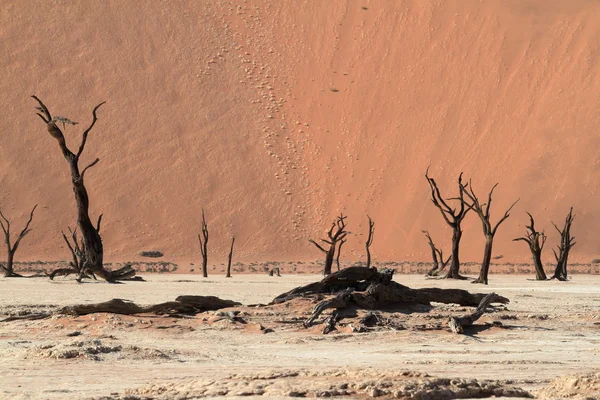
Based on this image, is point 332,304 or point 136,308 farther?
point 136,308

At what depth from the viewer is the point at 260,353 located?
39.6ft

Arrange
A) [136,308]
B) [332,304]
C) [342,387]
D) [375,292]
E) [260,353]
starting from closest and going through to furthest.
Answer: [342,387], [260,353], [332,304], [136,308], [375,292]

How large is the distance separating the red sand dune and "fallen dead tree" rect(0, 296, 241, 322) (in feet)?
159

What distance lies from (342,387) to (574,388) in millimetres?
1748

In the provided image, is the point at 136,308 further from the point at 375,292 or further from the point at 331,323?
the point at 375,292

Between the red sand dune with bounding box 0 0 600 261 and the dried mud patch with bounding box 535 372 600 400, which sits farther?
the red sand dune with bounding box 0 0 600 261

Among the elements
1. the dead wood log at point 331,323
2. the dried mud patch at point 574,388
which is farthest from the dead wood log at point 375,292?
the dried mud patch at point 574,388

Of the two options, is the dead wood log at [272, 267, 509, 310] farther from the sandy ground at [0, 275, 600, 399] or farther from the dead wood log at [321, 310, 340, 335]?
the dead wood log at [321, 310, 340, 335]

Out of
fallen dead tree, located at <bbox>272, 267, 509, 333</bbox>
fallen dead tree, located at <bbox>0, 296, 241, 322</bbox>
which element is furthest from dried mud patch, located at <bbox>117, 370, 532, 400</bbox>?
fallen dead tree, located at <bbox>0, 296, 241, 322</bbox>

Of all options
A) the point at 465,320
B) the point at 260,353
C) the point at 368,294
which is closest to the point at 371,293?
the point at 368,294

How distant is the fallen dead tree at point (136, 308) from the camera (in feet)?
49.1

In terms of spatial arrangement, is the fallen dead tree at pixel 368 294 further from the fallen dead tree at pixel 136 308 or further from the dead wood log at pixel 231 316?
the fallen dead tree at pixel 136 308

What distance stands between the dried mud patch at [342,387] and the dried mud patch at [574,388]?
20 centimetres

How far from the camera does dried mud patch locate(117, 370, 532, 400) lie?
7.94m
